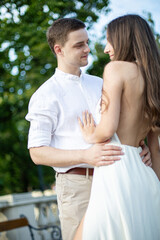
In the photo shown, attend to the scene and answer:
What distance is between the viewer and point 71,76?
3215mm

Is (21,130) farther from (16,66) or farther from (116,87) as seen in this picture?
(116,87)

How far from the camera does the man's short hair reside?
3.29 meters

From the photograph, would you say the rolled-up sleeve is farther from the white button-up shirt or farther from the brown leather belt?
the brown leather belt

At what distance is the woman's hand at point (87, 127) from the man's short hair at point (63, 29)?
0.74 meters

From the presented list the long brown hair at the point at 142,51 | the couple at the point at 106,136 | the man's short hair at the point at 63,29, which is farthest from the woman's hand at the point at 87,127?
the man's short hair at the point at 63,29

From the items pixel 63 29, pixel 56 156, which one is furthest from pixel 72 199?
pixel 63 29

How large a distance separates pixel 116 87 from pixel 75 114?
68cm

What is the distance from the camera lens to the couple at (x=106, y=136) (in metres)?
2.38

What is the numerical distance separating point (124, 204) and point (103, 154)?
367 mm

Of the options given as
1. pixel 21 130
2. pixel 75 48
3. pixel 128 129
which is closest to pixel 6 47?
pixel 75 48

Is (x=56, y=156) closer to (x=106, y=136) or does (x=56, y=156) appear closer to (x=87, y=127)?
(x=87, y=127)

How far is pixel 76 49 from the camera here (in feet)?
10.6

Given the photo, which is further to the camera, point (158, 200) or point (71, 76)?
point (71, 76)

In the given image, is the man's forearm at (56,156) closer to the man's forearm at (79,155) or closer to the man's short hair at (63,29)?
the man's forearm at (79,155)
